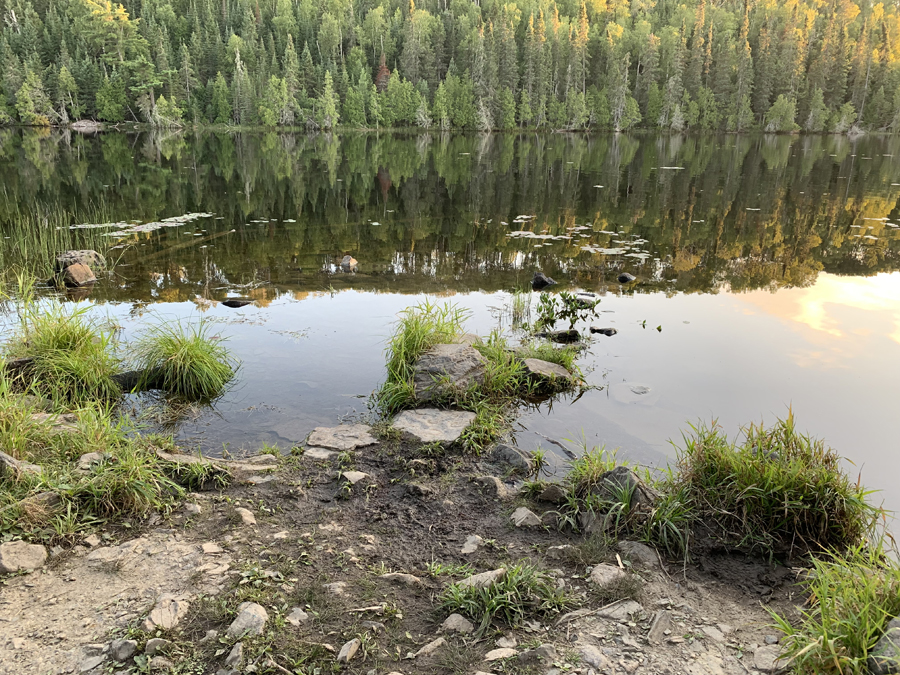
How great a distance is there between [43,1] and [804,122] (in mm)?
143670

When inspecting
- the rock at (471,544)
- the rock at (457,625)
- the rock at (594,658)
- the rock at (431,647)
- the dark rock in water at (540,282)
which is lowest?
the rock at (471,544)

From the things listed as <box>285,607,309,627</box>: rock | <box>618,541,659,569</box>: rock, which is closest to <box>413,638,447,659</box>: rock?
<box>285,607,309,627</box>: rock

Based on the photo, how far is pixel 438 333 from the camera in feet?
27.6

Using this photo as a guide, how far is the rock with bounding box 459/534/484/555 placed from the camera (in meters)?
4.55

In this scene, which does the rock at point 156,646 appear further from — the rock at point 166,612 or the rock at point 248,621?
the rock at point 248,621

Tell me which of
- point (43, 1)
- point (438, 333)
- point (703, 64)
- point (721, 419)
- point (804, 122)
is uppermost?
point (43, 1)

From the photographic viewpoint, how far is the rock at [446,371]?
733cm

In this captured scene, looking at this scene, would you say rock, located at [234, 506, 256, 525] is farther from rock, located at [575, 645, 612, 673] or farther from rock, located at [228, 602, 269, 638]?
rock, located at [575, 645, 612, 673]

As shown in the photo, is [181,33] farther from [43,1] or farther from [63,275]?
[63,275]

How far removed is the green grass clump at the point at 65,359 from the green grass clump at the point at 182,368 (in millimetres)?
418

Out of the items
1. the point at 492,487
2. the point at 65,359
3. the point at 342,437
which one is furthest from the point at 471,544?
the point at 65,359

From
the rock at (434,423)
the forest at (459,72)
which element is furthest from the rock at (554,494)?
the forest at (459,72)

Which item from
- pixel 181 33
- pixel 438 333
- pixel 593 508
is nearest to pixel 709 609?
pixel 593 508

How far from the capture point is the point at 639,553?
447 cm
